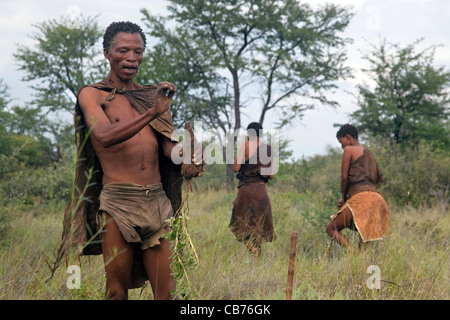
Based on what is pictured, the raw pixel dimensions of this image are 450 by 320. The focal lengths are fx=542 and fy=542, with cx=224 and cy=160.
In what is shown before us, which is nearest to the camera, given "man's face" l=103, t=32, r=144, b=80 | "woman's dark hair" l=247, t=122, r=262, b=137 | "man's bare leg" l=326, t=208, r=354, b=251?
"man's face" l=103, t=32, r=144, b=80

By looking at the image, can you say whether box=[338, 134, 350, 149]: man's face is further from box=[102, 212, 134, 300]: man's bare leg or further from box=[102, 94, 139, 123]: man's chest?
box=[102, 212, 134, 300]: man's bare leg

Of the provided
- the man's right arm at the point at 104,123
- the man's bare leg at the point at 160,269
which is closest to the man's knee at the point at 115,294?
the man's bare leg at the point at 160,269

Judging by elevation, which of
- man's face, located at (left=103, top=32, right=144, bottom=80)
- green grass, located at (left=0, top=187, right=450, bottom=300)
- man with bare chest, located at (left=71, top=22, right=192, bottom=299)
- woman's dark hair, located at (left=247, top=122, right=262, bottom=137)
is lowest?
green grass, located at (left=0, top=187, right=450, bottom=300)

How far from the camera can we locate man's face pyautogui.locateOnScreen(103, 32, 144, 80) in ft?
11.1

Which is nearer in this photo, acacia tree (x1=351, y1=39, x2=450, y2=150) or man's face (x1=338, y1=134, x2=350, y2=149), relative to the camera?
man's face (x1=338, y1=134, x2=350, y2=149)

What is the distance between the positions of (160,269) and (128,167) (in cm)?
63

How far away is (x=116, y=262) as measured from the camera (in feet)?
10.2

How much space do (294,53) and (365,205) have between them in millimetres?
14501

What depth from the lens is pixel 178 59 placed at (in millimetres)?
19625

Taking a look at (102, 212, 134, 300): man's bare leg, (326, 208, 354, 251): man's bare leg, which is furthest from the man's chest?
(326, 208, 354, 251): man's bare leg

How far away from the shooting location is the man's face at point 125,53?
337cm

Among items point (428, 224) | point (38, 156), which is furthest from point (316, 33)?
point (428, 224)

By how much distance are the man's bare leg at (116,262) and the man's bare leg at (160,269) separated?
0.12 m

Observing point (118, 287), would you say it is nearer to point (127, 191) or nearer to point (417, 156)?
point (127, 191)
